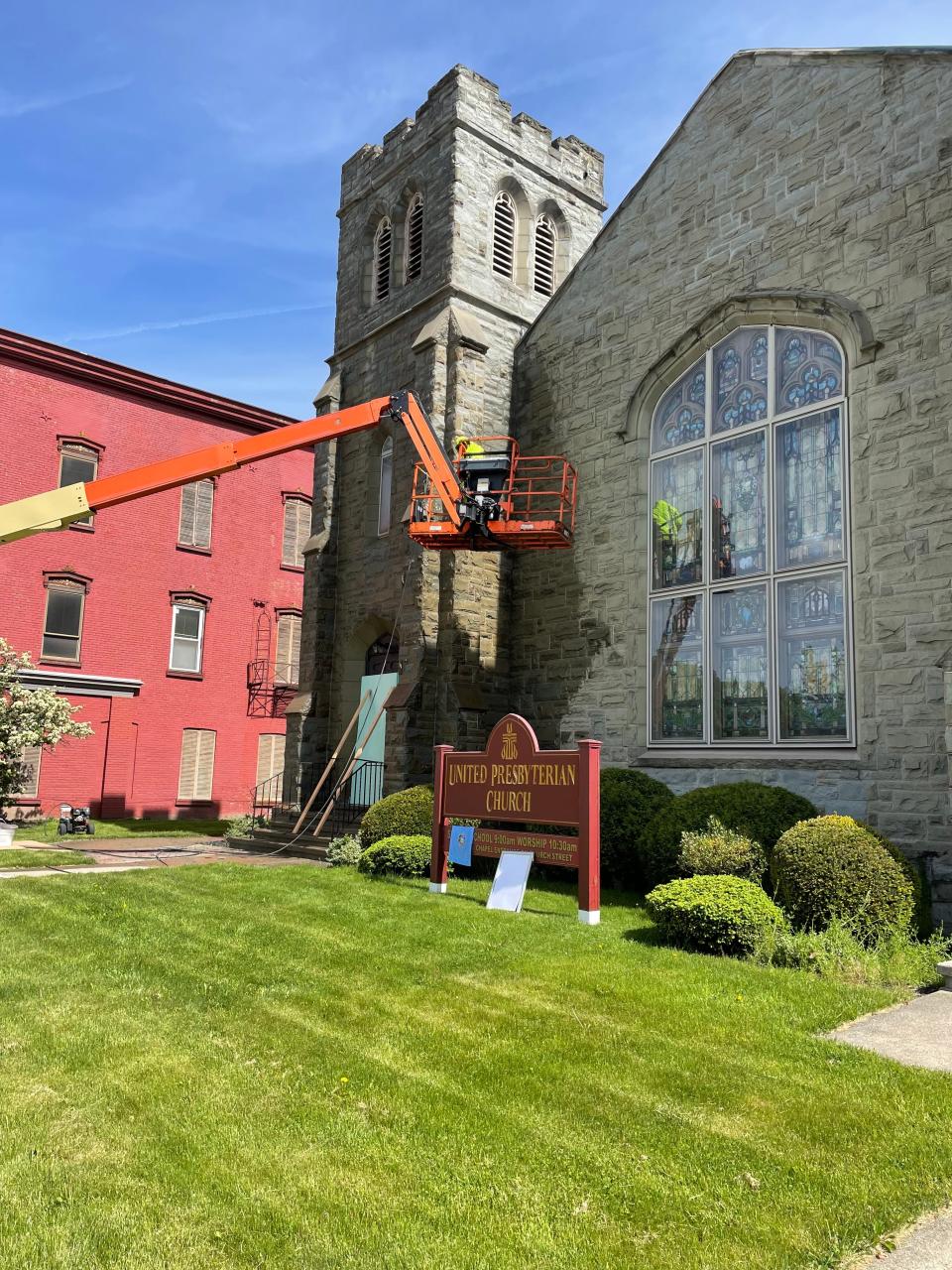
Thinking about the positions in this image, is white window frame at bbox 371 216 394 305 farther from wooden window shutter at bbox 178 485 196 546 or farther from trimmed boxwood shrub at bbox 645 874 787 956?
trimmed boxwood shrub at bbox 645 874 787 956

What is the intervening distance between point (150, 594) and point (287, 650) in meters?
4.72

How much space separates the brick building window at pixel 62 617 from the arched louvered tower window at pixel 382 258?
11625mm

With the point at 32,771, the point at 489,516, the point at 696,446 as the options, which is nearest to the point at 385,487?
the point at 489,516

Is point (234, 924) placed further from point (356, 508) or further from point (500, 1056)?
point (356, 508)

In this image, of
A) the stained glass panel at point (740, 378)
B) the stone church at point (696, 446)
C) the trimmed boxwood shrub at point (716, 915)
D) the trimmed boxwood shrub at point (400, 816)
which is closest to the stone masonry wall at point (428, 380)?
the stone church at point (696, 446)

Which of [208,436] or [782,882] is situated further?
[208,436]

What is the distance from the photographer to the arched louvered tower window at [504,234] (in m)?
19.2

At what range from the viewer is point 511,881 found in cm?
1048

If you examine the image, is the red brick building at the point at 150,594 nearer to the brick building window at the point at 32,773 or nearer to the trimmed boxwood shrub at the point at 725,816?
the brick building window at the point at 32,773

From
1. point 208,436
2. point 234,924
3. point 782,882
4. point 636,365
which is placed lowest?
point 234,924

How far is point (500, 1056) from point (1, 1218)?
9.18ft

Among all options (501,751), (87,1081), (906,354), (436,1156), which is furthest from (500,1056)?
(906,354)

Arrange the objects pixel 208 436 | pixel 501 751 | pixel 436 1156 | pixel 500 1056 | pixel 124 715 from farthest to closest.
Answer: pixel 208 436, pixel 124 715, pixel 501 751, pixel 500 1056, pixel 436 1156

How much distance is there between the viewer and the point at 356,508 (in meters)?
19.6
